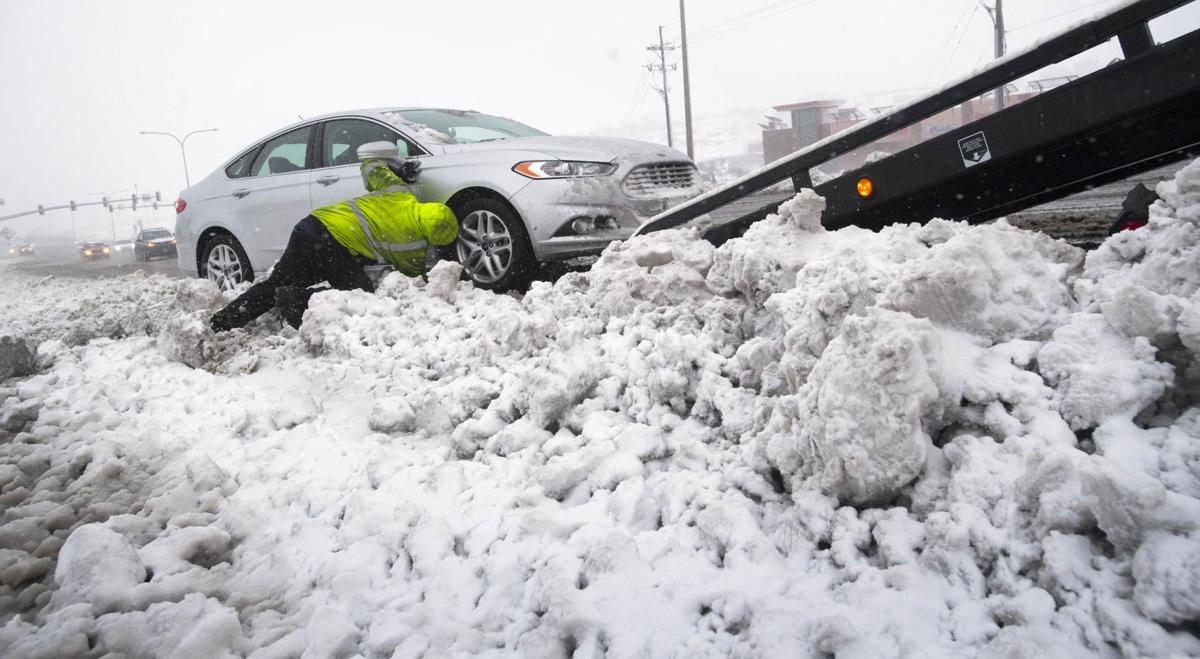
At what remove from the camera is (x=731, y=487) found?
2119mm

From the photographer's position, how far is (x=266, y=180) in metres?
6.52

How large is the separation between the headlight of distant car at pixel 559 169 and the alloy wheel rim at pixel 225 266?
11.8ft

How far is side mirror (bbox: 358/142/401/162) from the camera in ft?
16.8

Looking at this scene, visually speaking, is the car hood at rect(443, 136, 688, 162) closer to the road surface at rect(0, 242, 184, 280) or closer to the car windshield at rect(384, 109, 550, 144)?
the car windshield at rect(384, 109, 550, 144)

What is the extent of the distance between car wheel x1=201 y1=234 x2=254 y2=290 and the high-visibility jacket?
234 centimetres

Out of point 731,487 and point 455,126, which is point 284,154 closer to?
point 455,126

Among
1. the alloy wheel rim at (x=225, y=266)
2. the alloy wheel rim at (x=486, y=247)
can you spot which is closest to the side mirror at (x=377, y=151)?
the alloy wheel rim at (x=486, y=247)

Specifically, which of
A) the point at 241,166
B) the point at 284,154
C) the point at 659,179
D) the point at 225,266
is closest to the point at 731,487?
the point at 659,179

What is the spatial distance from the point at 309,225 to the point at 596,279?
2565mm

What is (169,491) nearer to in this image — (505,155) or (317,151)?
(505,155)

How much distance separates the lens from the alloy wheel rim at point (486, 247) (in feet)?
16.9

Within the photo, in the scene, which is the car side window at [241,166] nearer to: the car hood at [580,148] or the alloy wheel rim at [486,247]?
the car hood at [580,148]

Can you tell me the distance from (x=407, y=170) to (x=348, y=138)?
1199 millimetres

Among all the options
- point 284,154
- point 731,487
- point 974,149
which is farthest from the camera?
point 284,154
